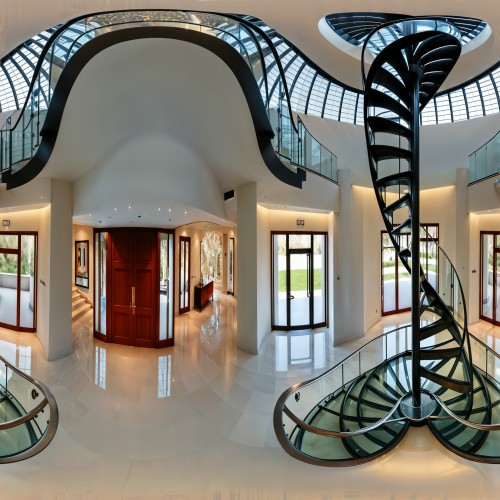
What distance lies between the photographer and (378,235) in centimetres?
799

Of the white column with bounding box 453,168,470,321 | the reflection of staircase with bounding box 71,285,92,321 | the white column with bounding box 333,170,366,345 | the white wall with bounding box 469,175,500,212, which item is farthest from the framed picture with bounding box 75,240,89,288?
the white wall with bounding box 469,175,500,212

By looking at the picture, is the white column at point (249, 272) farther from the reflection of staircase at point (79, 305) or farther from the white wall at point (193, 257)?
the reflection of staircase at point (79, 305)

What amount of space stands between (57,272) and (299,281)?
16.6 ft

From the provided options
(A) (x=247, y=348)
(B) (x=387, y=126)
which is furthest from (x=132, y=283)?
(B) (x=387, y=126)

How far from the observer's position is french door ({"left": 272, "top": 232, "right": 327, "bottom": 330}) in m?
6.92

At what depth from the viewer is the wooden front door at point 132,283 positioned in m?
5.66

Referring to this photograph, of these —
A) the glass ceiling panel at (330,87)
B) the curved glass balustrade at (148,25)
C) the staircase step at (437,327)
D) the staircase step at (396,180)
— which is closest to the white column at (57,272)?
the curved glass balustrade at (148,25)

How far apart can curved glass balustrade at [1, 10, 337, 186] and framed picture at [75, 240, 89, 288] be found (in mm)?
4297

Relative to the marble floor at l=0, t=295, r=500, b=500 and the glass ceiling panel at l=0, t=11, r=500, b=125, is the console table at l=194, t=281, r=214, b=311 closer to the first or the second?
the marble floor at l=0, t=295, r=500, b=500

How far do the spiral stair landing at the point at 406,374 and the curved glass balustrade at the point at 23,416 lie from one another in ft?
7.09

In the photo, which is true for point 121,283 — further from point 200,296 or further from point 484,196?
point 484,196

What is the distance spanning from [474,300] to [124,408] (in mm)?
8446

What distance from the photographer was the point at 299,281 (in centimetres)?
710

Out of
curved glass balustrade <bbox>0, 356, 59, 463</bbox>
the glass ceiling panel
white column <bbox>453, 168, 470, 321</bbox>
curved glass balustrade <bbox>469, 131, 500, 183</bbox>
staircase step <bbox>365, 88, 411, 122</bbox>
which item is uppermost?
the glass ceiling panel
